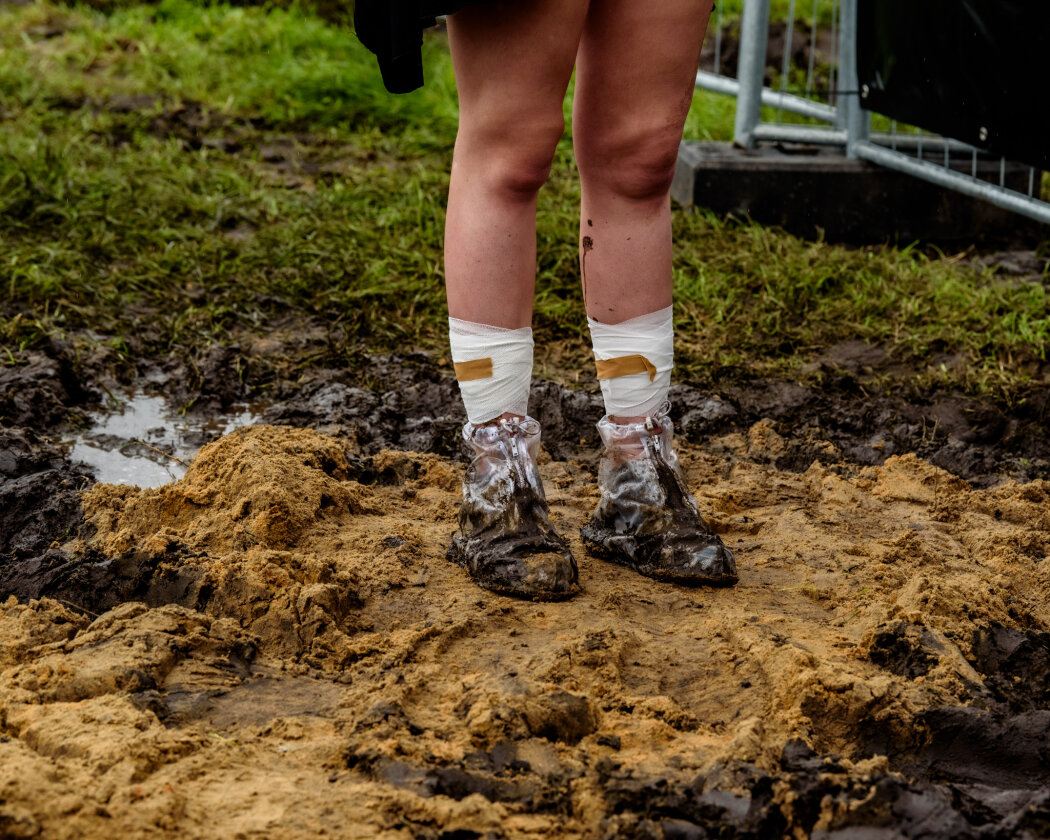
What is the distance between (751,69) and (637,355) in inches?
116

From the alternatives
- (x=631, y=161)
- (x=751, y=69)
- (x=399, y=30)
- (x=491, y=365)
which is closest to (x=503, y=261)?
(x=491, y=365)

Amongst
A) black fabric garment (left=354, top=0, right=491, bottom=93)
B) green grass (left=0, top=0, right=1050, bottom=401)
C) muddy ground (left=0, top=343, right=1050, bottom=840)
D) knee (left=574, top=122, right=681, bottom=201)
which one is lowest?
muddy ground (left=0, top=343, right=1050, bottom=840)

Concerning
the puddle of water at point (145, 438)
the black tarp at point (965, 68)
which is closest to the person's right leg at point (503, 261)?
the puddle of water at point (145, 438)

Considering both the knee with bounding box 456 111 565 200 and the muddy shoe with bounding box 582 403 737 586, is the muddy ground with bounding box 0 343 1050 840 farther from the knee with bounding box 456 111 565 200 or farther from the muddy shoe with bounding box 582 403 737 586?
the knee with bounding box 456 111 565 200

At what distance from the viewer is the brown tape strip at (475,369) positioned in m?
2.06

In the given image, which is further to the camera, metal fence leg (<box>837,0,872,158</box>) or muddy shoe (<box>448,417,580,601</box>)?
metal fence leg (<box>837,0,872,158</box>)

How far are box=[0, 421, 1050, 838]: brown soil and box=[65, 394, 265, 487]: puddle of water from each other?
12.0 inches

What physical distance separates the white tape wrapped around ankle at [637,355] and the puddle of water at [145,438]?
3.80 ft

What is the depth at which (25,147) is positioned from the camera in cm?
474

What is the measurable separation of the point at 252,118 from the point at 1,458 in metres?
3.42

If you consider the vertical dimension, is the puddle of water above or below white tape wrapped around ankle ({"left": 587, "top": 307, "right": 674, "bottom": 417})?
below

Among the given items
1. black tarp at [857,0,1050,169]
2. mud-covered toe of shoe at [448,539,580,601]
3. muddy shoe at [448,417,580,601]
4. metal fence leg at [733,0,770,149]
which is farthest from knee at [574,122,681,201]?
metal fence leg at [733,0,770,149]

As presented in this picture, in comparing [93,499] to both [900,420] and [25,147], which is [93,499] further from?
[25,147]

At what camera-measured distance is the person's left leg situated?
194cm
